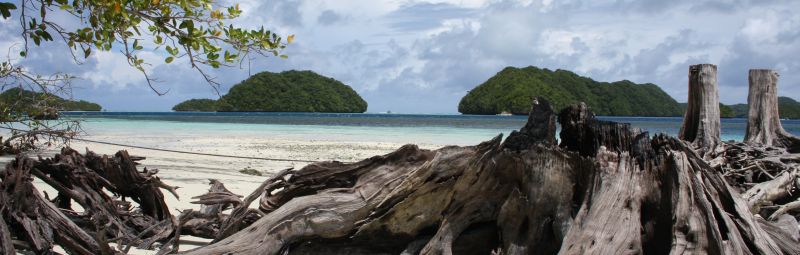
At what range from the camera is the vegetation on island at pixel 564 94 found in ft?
329

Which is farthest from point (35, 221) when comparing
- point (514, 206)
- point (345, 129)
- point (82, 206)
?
point (345, 129)

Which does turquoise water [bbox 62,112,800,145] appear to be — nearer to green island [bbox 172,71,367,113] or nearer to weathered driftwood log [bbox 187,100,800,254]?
weathered driftwood log [bbox 187,100,800,254]

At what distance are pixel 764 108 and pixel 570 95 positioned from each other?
296 ft

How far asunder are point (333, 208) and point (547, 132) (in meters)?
1.31

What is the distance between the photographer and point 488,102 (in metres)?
116

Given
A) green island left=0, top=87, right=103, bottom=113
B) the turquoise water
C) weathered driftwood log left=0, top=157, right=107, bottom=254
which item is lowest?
the turquoise water

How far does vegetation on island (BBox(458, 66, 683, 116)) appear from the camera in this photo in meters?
100

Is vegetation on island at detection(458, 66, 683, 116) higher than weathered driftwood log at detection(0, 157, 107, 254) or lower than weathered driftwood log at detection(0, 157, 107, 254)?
higher

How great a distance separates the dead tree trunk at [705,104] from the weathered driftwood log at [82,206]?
20.7 feet

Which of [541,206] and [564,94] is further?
[564,94]

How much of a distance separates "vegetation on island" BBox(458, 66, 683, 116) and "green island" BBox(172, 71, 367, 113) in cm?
2932

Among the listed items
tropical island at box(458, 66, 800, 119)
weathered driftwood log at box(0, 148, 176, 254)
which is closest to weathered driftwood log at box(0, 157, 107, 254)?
weathered driftwood log at box(0, 148, 176, 254)

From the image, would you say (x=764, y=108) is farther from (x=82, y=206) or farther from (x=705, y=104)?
(x=82, y=206)

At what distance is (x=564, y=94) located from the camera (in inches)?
3775
